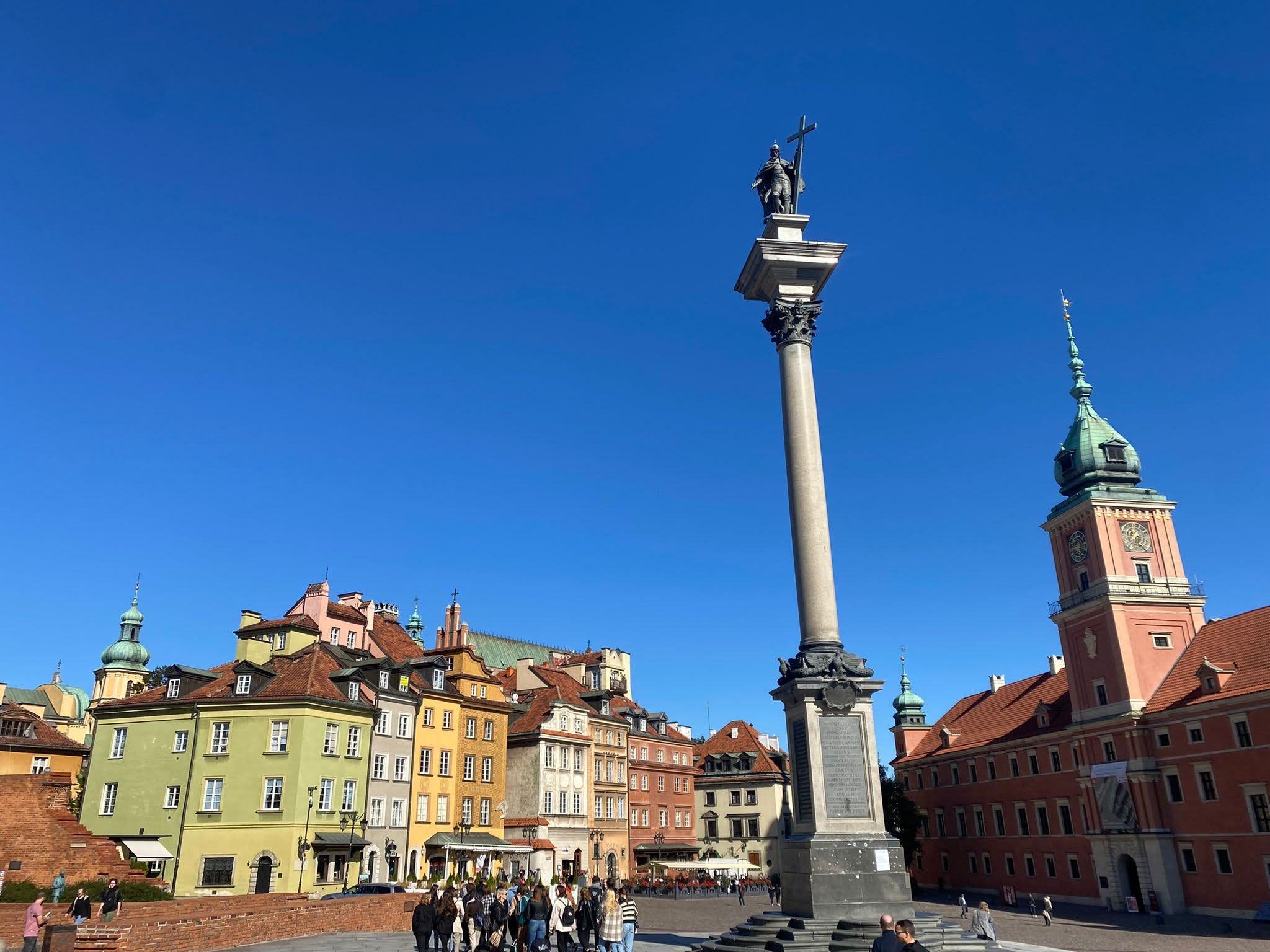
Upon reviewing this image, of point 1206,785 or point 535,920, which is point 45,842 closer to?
point 535,920

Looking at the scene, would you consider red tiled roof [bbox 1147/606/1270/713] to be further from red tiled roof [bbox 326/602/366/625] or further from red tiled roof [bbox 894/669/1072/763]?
red tiled roof [bbox 326/602/366/625]

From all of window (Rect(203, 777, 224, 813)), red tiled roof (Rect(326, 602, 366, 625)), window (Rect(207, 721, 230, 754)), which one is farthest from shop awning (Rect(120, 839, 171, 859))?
red tiled roof (Rect(326, 602, 366, 625))

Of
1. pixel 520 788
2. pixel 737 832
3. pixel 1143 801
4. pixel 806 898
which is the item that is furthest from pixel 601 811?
pixel 806 898

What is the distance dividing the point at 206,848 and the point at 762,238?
36.7 metres

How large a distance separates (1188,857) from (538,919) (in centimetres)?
4546

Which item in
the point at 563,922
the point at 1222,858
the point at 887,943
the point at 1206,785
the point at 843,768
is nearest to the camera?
the point at 887,943

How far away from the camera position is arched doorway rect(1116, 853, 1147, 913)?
52375 millimetres

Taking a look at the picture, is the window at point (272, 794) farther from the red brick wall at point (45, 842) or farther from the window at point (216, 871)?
the red brick wall at point (45, 842)

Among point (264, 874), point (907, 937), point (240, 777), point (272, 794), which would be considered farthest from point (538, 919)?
point (240, 777)

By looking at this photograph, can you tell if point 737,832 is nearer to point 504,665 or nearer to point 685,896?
point 685,896

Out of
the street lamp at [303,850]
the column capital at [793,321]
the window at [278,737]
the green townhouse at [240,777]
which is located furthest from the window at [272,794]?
the column capital at [793,321]

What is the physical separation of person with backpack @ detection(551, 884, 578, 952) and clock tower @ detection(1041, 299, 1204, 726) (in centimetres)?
4623

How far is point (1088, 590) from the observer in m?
59.5

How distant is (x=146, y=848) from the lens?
40781mm
